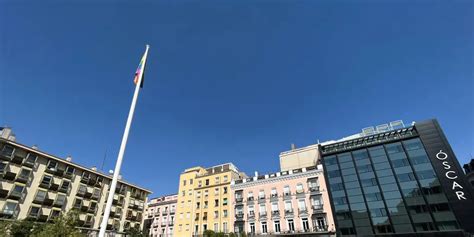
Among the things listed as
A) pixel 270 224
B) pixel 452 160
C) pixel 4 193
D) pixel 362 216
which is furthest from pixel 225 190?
pixel 452 160

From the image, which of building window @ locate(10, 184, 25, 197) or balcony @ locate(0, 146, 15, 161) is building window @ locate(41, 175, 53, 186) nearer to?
building window @ locate(10, 184, 25, 197)

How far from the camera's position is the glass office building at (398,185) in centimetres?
3722

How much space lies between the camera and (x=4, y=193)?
37.8m

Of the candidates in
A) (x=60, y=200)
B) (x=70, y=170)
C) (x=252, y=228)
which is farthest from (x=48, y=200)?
(x=252, y=228)

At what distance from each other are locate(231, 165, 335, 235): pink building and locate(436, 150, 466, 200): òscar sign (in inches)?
733

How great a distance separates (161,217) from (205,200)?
56.2ft

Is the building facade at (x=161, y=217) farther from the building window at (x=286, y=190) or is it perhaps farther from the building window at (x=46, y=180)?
the building window at (x=286, y=190)

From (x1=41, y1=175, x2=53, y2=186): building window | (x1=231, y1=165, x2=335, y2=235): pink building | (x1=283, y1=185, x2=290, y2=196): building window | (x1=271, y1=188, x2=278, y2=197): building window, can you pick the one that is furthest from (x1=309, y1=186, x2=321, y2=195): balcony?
(x1=41, y1=175, x2=53, y2=186): building window

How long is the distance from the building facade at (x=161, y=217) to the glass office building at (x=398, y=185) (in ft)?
134

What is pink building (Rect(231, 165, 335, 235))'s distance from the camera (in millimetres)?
42625

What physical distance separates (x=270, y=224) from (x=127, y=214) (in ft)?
107

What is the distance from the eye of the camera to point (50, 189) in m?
43.7

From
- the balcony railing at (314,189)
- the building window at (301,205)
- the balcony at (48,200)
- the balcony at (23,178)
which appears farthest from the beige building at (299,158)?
Result: the balcony at (23,178)

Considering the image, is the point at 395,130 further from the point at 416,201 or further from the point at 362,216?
the point at 362,216
